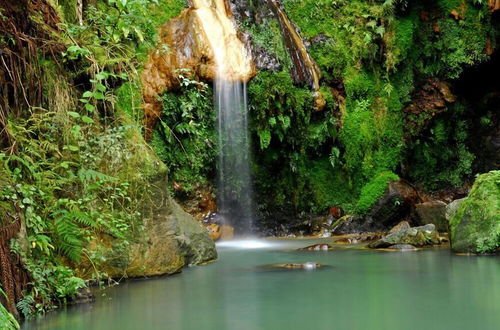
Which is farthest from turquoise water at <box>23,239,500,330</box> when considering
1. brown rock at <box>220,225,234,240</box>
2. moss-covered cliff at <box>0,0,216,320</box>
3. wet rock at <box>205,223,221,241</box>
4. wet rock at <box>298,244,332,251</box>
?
brown rock at <box>220,225,234,240</box>

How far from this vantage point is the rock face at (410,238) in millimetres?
8891

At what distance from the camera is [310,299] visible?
503 cm

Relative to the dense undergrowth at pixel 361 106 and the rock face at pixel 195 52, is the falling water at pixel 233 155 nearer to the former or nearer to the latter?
the dense undergrowth at pixel 361 106

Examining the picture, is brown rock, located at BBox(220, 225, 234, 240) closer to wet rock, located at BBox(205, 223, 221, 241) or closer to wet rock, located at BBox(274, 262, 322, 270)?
wet rock, located at BBox(205, 223, 221, 241)

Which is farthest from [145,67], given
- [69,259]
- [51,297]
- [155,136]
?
[51,297]

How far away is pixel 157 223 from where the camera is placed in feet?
22.0

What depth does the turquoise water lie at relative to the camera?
4.24 meters

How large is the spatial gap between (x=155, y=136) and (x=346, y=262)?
5.24 metres

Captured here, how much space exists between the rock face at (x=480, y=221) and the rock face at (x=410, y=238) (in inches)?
26.4

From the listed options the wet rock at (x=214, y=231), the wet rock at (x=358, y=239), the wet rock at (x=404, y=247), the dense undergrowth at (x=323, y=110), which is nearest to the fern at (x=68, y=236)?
the dense undergrowth at (x=323, y=110)

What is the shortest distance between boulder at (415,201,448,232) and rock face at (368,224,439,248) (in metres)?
2.10

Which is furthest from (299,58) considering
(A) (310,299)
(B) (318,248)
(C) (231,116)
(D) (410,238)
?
(A) (310,299)

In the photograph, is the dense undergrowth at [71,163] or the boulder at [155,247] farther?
the boulder at [155,247]

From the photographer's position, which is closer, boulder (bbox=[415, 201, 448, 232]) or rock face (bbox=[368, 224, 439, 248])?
rock face (bbox=[368, 224, 439, 248])
